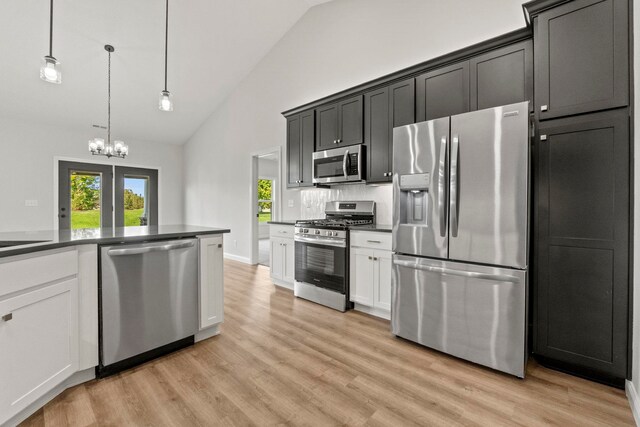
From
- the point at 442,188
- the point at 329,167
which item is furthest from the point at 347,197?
the point at 442,188

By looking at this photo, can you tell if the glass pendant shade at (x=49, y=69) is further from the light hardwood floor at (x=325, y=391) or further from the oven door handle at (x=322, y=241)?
the oven door handle at (x=322, y=241)

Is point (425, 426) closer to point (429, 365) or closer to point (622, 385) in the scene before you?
point (429, 365)

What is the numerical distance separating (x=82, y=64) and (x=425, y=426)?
6.41 m

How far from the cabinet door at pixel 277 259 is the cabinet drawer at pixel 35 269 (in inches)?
101

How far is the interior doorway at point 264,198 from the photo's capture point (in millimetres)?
5668

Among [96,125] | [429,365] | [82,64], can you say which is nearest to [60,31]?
[82,64]

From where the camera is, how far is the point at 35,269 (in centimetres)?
156

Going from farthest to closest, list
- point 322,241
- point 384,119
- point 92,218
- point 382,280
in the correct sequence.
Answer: point 92,218
point 322,241
point 384,119
point 382,280

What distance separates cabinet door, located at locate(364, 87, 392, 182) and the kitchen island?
228 cm

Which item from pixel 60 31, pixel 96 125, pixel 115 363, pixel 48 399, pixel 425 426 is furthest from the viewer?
pixel 96 125

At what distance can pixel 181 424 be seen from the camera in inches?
61.1

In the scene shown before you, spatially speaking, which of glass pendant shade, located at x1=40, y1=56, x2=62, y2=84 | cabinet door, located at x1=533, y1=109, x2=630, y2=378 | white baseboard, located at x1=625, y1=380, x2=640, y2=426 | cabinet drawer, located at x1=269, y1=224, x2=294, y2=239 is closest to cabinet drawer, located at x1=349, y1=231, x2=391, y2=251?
cabinet drawer, located at x1=269, y1=224, x2=294, y2=239

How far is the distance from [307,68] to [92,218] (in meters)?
5.85

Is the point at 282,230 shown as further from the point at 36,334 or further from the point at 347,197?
the point at 36,334
